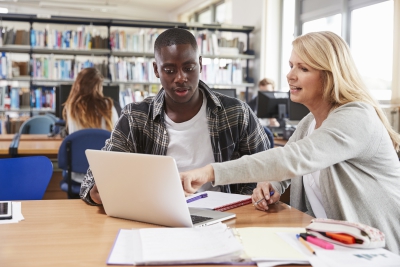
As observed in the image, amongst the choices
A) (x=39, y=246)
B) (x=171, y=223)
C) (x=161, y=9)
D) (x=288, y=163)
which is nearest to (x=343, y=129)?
(x=288, y=163)

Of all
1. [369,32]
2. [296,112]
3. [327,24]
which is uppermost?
[327,24]

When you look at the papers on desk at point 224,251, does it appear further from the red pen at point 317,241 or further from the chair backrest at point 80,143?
the chair backrest at point 80,143

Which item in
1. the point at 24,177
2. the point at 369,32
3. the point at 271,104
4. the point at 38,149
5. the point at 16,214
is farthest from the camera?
the point at 369,32

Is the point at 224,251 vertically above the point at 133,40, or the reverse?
the point at 133,40

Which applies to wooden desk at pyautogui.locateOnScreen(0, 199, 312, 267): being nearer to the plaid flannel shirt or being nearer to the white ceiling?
the plaid flannel shirt

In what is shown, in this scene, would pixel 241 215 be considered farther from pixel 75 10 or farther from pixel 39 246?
pixel 75 10

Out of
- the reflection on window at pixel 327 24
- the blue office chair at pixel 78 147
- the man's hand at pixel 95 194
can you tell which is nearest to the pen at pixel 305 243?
the man's hand at pixel 95 194

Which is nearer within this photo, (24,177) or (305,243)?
(305,243)

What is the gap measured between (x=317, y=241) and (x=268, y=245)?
11cm

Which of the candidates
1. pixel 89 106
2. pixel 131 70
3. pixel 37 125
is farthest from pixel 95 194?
pixel 131 70

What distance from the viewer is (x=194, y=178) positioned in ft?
4.01

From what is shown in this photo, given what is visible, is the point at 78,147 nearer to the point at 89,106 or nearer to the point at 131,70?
the point at 89,106

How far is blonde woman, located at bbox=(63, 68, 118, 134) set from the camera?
3635 millimetres

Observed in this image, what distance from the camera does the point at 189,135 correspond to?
1.86 m
